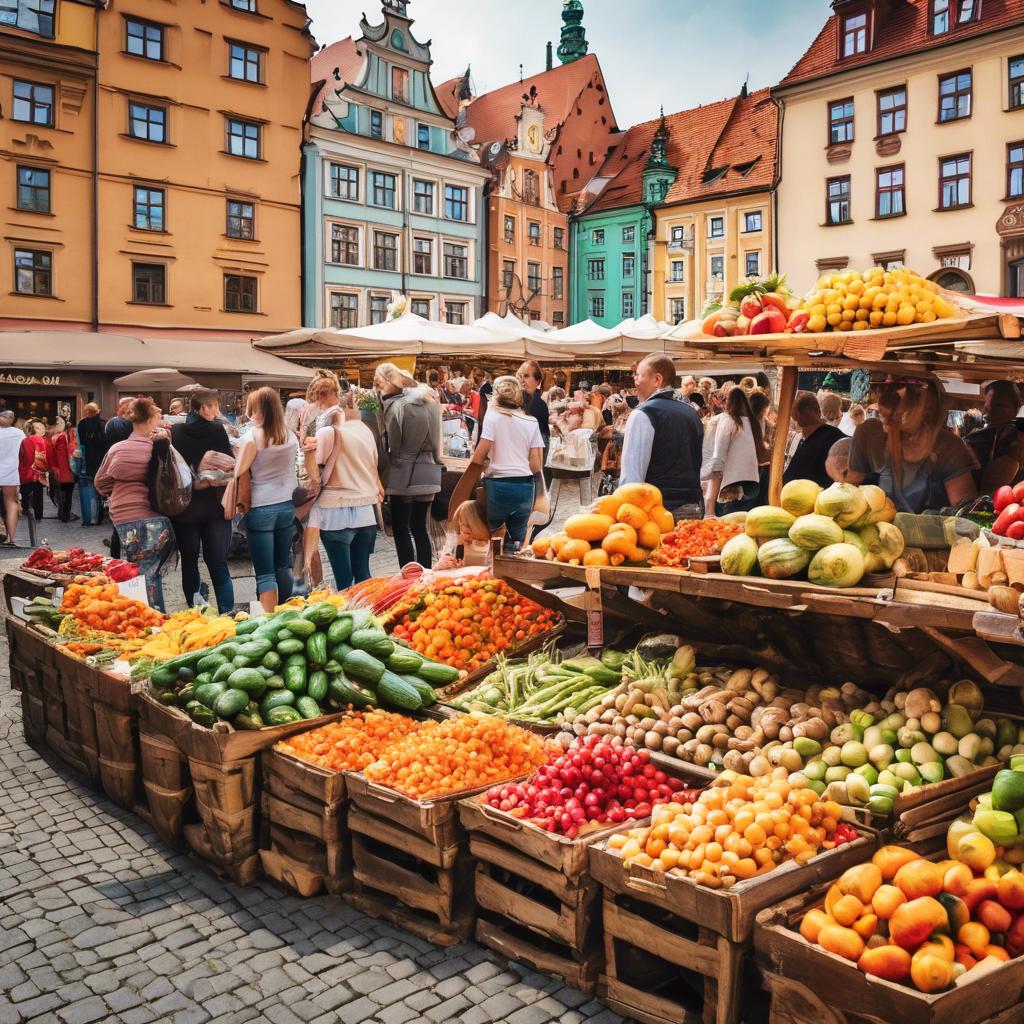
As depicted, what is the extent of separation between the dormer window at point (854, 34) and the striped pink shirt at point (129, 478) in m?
30.6

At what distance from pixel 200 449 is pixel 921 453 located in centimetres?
570

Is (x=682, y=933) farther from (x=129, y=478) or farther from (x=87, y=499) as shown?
(x=87, y=499)

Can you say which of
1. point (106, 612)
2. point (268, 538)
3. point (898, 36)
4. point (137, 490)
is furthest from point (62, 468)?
point (898, 36)

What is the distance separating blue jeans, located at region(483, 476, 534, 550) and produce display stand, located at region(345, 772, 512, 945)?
13.3 feet

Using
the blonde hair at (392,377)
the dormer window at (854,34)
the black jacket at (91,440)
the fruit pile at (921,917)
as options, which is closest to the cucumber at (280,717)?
the fruit pile at (921,917)

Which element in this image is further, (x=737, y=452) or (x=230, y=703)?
(x=737, y=452)

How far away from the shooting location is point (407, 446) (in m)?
8.84

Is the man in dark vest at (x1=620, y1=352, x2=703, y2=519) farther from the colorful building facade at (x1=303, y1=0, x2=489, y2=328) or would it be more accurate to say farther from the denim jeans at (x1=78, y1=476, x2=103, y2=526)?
the colorful building facade at (x1=303, y1=0, x2=489, y2=328)

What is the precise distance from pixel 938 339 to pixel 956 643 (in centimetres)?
164

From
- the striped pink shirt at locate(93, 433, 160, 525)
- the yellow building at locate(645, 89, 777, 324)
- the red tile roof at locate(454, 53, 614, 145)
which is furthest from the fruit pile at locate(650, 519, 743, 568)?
the red tile roof at locate(454, 53, 614, 145)

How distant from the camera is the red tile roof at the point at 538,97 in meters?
47.9

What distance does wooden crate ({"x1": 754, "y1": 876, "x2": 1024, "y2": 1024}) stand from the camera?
252cm

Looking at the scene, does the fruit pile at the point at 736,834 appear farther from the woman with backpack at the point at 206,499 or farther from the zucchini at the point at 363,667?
the woman with backpack at the point at 206,499

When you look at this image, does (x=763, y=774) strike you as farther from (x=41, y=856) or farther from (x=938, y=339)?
(x=41, y=856)
